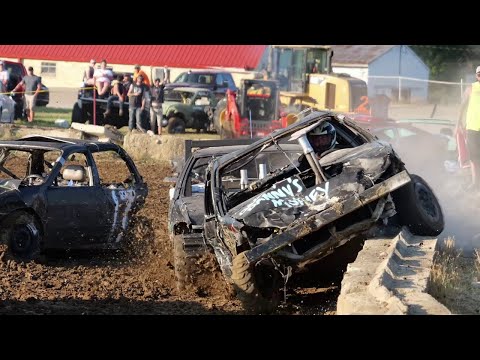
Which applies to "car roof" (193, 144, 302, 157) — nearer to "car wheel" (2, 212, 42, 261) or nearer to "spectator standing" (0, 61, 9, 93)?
"car wheel" (2, 212, 42, 261)

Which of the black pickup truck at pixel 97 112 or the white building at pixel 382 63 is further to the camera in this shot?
the white building at pixel 382 63

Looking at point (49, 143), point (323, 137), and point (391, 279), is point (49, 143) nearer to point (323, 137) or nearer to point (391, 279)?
point (323, 137)

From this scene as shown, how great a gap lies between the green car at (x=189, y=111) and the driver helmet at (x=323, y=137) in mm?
17281

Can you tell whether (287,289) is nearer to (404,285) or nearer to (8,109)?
(404,285)

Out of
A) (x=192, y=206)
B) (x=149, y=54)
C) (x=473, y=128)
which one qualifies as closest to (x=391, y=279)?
(x=192, y=206)

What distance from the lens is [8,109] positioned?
2602 centimetres

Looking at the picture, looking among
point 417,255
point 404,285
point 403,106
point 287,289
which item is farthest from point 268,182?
point 403,106

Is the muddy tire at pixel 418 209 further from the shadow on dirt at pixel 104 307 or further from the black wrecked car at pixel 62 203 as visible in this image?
the black wrecked car at pixel 62 203

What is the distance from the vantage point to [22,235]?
437 inches

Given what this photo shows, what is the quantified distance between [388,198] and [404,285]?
1.31 m

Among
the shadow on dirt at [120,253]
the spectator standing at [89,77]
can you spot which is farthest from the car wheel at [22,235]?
the spectator standing at [89,77]

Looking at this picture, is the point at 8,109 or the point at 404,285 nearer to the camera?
the point at 404,285

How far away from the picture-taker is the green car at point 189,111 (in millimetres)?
27344

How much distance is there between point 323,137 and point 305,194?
3.58 feet
